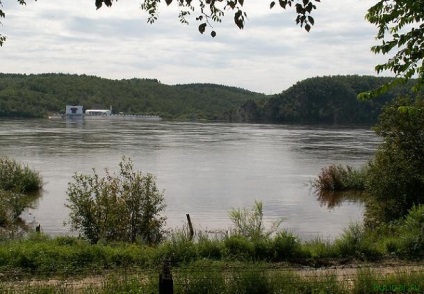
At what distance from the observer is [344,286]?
8008mm

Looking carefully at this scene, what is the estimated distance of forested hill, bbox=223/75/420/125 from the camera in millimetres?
154750

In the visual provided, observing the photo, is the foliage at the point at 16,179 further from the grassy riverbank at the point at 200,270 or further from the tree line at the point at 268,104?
the tree line at the point at 268,104

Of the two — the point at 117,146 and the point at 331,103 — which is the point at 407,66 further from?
the point at 331,103

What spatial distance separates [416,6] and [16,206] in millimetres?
20615

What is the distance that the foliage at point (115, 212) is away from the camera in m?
16.9

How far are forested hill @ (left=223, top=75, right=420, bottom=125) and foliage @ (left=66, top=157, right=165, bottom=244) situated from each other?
13842 cm

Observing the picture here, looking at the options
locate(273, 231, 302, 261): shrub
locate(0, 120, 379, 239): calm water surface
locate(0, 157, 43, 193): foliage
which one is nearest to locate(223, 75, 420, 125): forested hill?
locate(0, 120, 379, 239): calm water surface

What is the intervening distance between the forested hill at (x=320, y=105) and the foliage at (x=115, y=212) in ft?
454

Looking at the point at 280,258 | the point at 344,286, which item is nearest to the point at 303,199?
the point at 280,258

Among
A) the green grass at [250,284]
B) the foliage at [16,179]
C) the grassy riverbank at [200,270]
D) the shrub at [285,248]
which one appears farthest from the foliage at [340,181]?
the green grass at [250,284]

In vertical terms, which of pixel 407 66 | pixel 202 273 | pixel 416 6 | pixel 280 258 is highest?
pixel 416 6

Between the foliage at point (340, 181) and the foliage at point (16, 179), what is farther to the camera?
the foliage at point (340, 181)

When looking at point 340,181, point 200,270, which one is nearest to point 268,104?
point 340,181

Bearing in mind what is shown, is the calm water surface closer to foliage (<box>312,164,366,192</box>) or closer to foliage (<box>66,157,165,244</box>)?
foliage (<box>312,164,366,192</box>)
